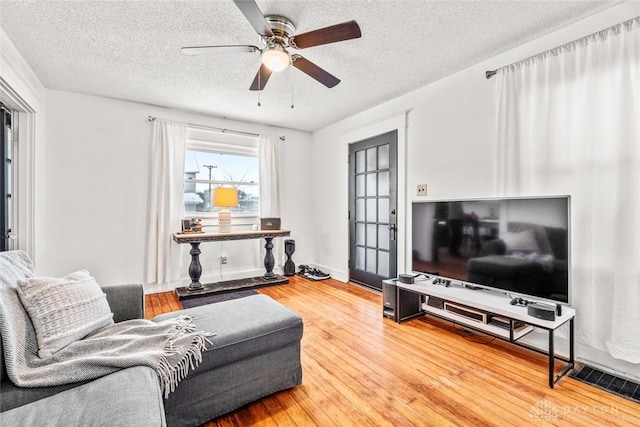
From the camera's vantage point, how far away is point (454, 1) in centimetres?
187

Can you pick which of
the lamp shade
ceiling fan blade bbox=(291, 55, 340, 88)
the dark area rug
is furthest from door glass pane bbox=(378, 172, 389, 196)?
the dark area rug

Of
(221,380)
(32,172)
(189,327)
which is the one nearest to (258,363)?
(221,380)

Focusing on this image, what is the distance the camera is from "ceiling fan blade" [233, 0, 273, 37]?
151cm

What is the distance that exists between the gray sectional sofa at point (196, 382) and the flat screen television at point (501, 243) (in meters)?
1.61

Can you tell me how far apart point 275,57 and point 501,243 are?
223cm

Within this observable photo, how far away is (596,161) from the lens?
1.95 metres

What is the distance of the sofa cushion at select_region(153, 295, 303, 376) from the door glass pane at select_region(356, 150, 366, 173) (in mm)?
2670

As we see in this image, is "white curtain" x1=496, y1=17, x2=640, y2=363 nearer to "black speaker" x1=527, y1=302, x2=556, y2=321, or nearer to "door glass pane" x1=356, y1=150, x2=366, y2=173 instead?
"black speaker" x1=527, y1=302, x2=556, y2=321

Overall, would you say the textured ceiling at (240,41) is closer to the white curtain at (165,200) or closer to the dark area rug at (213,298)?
the white curtain at (165,200)

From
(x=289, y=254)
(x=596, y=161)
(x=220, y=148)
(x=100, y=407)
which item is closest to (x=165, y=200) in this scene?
(x=220, y=148)

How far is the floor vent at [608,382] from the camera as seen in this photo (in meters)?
1.73

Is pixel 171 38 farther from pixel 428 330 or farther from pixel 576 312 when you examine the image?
pixel 576 312

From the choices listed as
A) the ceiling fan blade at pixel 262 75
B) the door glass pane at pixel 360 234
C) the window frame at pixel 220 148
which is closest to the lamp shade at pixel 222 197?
the window frame at pixel 220 148

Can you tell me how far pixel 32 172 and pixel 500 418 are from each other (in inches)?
177
